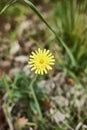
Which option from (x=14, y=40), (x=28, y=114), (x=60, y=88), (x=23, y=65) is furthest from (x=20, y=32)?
(x=28, y=114)

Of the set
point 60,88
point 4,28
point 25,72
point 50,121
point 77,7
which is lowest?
point 50,121

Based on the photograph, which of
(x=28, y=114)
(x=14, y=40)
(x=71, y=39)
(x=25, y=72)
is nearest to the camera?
(x=28, y=114)

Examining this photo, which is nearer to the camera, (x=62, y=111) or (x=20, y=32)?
(x=62, y=111)

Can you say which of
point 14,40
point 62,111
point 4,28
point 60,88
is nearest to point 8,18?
point 4,28

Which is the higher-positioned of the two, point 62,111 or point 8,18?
point 8,18

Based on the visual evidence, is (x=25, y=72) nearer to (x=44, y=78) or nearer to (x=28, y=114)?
(x=44, y=78)

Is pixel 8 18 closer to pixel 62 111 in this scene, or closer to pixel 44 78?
pixel 44 78

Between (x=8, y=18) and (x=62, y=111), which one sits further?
(x=8, y=18)

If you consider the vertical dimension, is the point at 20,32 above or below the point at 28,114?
above

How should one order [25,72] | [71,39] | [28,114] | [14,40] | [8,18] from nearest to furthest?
[28,114] → [25,72] → [71,39] → [14,40] → [8,18]
